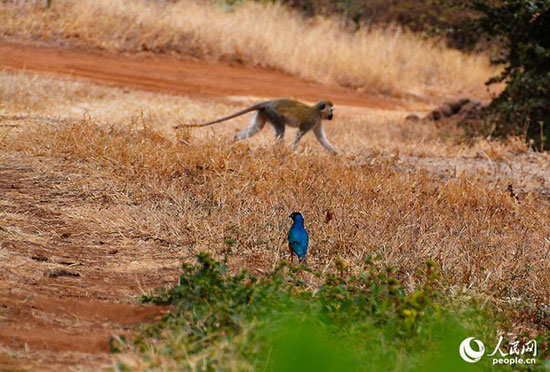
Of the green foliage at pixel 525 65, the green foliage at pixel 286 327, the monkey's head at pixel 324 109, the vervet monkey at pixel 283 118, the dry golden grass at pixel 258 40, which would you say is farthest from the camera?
the dry golden grass at pixel 258 40

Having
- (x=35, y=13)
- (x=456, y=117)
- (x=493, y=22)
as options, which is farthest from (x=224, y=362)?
(x=35, y=13)

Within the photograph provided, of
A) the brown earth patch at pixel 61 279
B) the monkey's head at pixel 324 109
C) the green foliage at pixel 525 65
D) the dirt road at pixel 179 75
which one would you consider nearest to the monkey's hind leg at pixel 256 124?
the monkey's head at pixel 324 109

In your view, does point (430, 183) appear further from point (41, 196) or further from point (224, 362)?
point (224, 362)

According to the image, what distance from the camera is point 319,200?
559 centimetres

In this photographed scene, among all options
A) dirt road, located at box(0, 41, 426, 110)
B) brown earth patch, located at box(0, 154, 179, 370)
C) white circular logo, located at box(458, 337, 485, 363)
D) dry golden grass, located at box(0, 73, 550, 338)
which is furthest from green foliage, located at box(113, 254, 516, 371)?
dirt road, located at box(0, 41, 426, 110)

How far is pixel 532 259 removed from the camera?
4.89m

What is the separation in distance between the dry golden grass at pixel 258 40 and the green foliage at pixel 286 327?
14.4 meters

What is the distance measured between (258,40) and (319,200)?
44.5 ft

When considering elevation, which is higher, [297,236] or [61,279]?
[297,236]

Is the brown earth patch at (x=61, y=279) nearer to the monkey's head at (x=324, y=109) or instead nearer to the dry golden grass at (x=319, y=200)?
the dry golden grass at (x=319, y=200)

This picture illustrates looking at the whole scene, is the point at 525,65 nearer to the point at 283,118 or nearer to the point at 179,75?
the point at 283,118

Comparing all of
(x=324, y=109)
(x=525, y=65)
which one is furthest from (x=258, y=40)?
(x=324, y=109)

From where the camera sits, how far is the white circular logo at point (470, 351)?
123 inches

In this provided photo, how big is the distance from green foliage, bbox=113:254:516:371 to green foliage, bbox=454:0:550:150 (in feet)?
23.2
